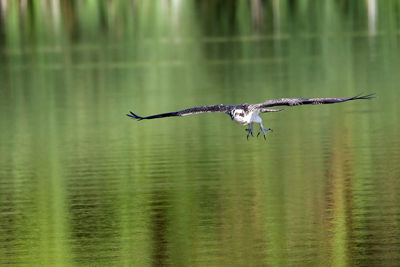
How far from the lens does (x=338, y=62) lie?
53281 mm

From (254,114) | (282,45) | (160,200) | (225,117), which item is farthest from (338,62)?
(254,114)

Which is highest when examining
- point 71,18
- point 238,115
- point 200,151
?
point 71,18

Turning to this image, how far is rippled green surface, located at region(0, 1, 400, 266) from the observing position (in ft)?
75.7

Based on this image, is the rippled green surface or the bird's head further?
the rippled green surface

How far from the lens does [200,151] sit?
33.8 meters

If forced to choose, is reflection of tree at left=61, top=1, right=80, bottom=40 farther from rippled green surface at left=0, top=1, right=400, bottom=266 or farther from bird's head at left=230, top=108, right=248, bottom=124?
bird's head at left=230, top=108, right=248, bottom=124

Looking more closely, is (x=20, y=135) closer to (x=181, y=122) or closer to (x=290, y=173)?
(x=181, y=122)

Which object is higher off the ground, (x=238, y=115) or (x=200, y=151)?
(x=238, y=115)

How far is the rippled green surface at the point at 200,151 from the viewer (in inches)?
908

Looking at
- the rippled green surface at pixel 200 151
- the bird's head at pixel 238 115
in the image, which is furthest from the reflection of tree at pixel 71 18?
the bird's head at pixel 238 115

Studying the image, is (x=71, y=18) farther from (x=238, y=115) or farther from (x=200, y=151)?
(x=238, y=115)

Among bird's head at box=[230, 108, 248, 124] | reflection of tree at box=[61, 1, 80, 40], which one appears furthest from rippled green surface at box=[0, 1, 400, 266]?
reflection of tree at box=[61, 1, 80, 40]

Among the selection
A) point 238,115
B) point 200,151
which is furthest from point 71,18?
point 238,115

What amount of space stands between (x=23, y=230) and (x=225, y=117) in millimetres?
15781
